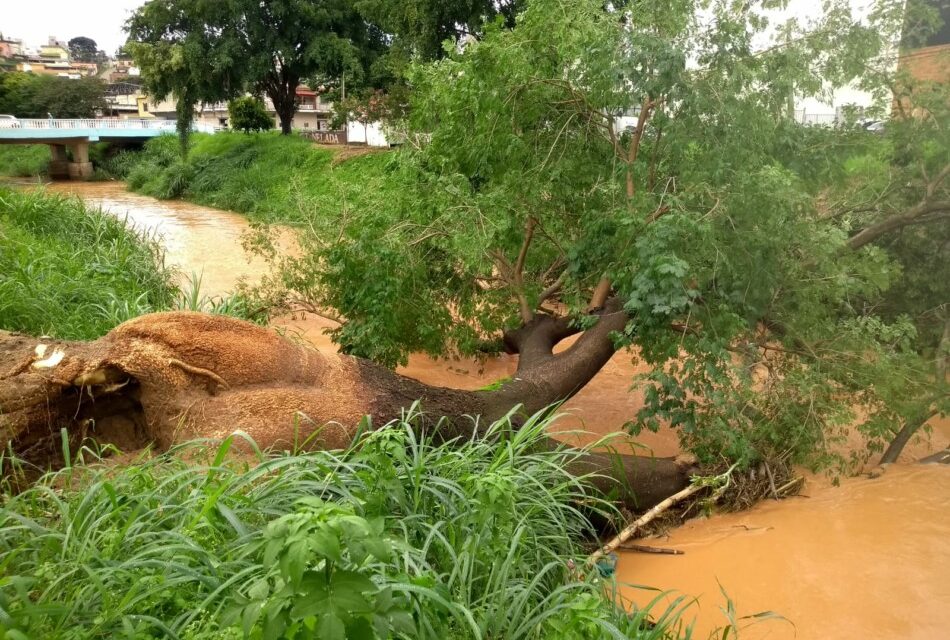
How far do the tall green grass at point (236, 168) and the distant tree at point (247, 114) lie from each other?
54 cm

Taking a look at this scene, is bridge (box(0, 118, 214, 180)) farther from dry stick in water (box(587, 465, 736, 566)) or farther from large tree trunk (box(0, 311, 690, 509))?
dry stick in water (box(587, 465, 736, 566))

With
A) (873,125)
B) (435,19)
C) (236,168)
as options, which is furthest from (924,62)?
(236,168)

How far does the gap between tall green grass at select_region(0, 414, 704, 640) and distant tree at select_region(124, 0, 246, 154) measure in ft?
72.1

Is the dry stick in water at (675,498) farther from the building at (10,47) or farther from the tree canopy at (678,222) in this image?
the building at (10,47)

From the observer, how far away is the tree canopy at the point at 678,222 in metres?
4.98

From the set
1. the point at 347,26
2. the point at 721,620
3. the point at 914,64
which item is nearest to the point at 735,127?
the point at 914,64

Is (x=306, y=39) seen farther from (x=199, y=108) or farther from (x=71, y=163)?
(x=71, y=163)

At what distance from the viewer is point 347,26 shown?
23906mm

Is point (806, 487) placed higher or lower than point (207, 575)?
lower

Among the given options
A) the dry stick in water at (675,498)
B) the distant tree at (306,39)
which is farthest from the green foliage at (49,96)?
the dry stick in water at (675,498)

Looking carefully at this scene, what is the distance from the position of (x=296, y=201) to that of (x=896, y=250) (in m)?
5.82

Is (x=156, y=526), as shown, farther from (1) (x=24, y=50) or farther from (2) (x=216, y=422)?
→ (1) (x=24, y=50)

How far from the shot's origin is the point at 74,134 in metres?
26.4

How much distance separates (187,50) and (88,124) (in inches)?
318
